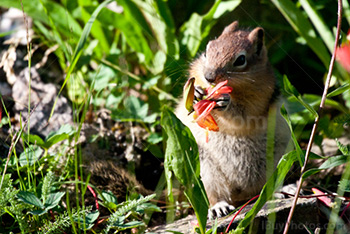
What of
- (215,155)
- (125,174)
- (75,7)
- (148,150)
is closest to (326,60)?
(215,155)

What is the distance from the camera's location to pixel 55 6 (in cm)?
427

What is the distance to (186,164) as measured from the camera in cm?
236

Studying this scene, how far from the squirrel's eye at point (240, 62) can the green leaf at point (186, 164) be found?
104 centimetres

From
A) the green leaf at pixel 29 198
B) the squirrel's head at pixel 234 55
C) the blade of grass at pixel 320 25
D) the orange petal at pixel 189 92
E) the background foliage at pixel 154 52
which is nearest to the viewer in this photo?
the orange petal at pixel 189 92

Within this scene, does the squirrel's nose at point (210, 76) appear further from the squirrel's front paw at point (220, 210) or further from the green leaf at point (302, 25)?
the green leaf at point (302, 25)

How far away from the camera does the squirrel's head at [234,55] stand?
3.06 meters

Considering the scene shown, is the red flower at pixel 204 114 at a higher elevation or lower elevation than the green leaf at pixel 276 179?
higher

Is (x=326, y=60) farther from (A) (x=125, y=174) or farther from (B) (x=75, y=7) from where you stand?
(B) (x=75, y=7)

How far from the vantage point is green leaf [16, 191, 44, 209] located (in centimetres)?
249

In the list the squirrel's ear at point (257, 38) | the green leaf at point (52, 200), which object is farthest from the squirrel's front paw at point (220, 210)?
the squirrel's ear at point (257, 38)

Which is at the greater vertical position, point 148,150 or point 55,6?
point 55,6

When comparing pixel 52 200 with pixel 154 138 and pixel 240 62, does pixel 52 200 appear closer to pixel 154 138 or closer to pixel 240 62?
pixel 154 138

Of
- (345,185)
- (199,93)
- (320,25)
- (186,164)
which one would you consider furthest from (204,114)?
(320,25)

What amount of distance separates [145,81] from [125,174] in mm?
1166
